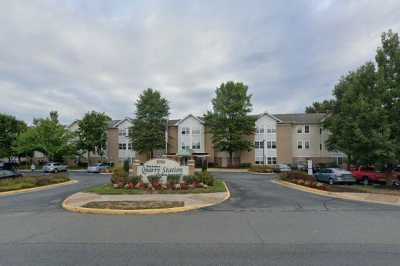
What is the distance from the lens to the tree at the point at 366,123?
2261 centimetres

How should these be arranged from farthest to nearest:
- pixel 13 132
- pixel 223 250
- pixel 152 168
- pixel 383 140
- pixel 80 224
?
1. pixel 13 132
2. pixel 383 140
3. pixel 152 168
4. pixel 80 224
5. pixel 223 250

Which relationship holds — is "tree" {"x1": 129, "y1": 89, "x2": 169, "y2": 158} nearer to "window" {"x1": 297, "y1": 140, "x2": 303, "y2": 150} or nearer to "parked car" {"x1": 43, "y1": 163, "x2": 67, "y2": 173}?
"parked car" {"x1": 43, "y1": 163, "x2": 67, "y2": 173}

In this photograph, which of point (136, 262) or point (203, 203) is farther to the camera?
point (203, 203)

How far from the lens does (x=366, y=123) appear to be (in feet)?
77.6

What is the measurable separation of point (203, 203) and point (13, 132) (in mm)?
62404

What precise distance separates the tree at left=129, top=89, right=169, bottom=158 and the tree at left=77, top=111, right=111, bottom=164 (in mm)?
6793

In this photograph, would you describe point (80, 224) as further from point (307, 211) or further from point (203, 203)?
point (307, 211)

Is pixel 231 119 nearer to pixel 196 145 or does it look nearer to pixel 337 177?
pixel 196 145

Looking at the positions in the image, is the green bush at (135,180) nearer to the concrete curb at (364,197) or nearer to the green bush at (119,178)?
the green bush at (119,178)

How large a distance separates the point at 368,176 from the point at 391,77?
890 centimetres

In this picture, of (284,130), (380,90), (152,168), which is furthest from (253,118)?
(152,168)

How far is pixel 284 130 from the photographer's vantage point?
5622 centimetres

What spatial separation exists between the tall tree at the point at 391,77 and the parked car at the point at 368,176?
4830 millimetres

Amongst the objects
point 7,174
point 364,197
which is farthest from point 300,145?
point 7,174
